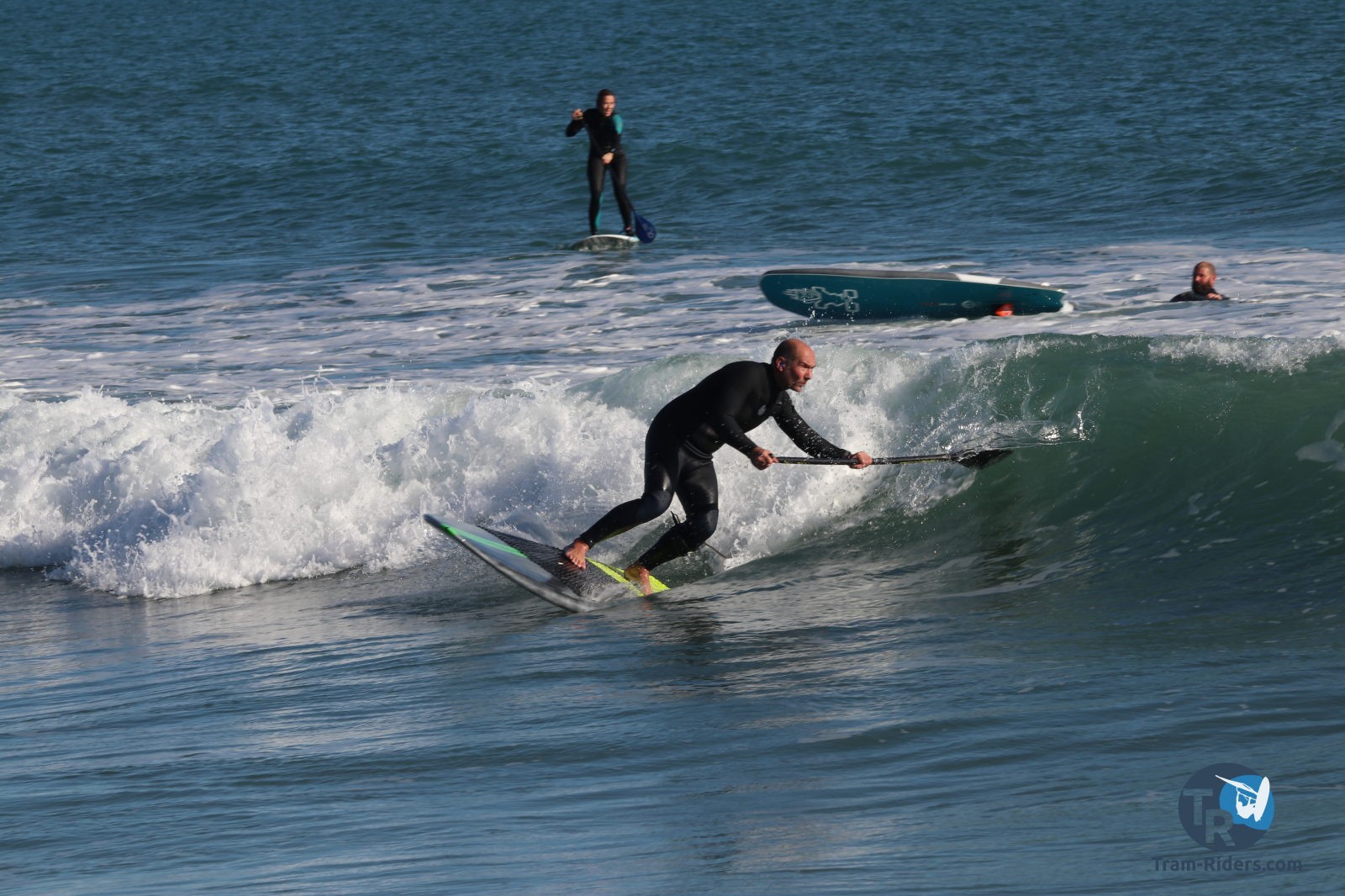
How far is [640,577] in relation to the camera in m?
7.94

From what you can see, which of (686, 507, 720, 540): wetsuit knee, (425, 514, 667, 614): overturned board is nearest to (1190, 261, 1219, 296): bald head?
(686, 507, 720, 540): wetsuit knee

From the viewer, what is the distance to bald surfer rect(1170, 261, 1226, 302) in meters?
12.1

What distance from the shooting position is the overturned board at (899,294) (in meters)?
12.5

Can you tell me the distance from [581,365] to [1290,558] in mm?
6319

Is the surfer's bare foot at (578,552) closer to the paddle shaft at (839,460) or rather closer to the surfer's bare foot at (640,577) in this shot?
Answer: the surfer's bare foot at (640,577)

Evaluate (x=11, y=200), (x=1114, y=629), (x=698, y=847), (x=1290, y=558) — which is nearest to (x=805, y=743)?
(x=698, y=847)

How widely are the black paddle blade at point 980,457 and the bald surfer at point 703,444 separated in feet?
3.74

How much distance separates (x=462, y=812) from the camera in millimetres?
4785

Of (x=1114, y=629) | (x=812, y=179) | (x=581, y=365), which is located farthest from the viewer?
(x=812, y=179)

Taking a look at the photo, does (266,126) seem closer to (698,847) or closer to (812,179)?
(812,179)

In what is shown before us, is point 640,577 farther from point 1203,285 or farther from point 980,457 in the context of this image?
point 1203,285

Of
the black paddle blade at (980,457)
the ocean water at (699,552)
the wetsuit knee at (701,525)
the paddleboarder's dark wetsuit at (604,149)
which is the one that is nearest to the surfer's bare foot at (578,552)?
the ocean water at (699,552)

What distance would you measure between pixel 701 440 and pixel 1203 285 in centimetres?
618

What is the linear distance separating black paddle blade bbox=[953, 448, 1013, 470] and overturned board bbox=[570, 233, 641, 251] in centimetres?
1021
